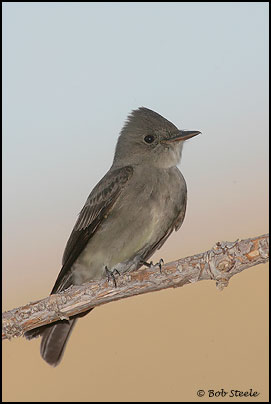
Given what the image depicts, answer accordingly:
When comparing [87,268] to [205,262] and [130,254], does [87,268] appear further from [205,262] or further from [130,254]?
[205,262]

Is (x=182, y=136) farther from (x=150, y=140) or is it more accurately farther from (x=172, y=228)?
(x=172, y=228)

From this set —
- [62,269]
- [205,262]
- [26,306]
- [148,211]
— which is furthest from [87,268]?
[205,262]

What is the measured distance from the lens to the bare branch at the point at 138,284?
409cm

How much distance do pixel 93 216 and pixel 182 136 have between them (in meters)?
1.12

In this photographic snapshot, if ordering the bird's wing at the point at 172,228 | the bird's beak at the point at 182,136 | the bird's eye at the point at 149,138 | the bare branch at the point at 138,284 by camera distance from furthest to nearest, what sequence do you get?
the bird's eye at the point at 149,138, the bird's wing at the point at 172,228, the bird's beak at the point at 182,136, the bare branch at the point at 138,284

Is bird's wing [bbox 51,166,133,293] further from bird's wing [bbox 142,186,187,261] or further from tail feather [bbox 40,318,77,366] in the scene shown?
bird's wing [bbox 142,186,187,261]

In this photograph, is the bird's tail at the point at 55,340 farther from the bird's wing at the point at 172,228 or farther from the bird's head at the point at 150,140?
the bird's head at the point at 150,140

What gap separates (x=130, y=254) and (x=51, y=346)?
3.92ft

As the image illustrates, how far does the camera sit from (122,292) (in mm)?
4766

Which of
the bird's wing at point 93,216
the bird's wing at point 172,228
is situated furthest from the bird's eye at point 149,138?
the bird's wing at point 172,228

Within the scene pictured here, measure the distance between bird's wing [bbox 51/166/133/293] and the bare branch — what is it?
95 centimetres

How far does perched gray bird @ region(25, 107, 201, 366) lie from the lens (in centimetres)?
575

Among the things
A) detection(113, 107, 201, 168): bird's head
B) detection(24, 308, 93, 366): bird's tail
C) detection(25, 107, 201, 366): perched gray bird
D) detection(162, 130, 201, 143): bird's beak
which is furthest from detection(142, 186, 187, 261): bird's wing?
detection(24, 308, 93, 366): bird's tail

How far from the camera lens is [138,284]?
4.70 meters
